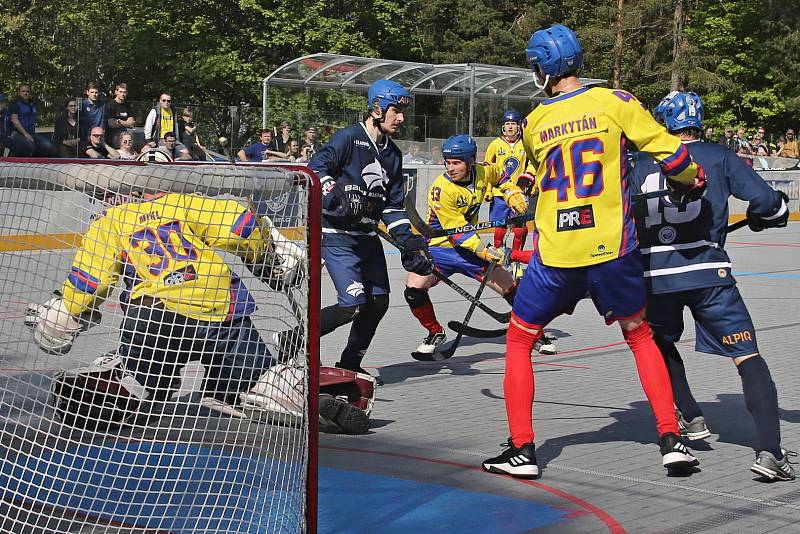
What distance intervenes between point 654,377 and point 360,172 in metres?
2.47

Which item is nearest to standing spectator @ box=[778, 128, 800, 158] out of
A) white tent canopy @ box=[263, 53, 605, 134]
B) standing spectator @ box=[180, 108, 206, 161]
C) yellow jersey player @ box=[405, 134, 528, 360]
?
white tent canopy @ box=[263, 53, 605, 134]

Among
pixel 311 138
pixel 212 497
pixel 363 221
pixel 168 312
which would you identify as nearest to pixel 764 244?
pixel 311 138

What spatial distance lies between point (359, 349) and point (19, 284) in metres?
2.90

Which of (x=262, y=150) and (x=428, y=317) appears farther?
(x=262, y=150)

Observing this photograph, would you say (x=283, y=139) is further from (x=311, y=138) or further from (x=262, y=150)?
(x=262, y=150)

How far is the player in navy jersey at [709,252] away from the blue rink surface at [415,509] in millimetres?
1146

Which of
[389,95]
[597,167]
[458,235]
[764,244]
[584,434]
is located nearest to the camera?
[597,167]

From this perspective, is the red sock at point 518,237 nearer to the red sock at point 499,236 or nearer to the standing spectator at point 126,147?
the red sock at point 499,236

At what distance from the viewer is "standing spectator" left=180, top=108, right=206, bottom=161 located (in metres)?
19.3

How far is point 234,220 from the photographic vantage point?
445 centimetres

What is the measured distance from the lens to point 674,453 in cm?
538

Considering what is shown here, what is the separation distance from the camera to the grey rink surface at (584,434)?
5012mm

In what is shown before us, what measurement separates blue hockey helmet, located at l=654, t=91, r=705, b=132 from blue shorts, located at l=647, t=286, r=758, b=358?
76cm

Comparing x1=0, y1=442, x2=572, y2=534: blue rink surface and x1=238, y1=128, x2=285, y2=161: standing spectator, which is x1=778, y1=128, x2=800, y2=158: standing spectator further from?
x1=0, y1=442, x2=572, y2=534: blue rink surface
